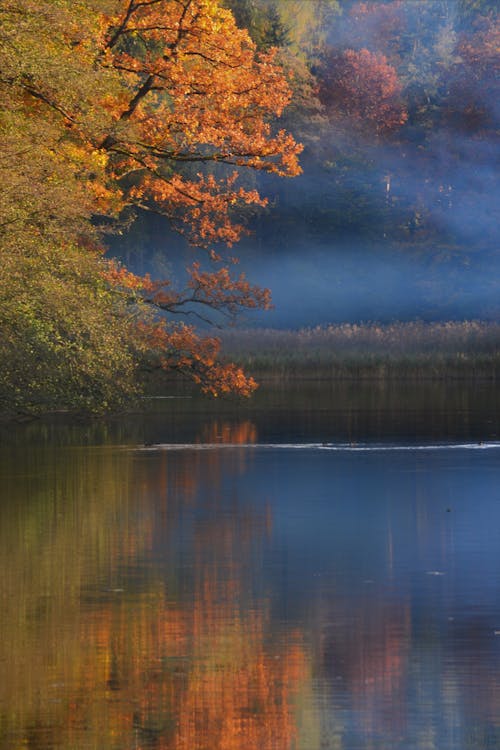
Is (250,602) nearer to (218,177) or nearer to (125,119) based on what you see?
(125,119)

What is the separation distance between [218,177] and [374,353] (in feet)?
40.1

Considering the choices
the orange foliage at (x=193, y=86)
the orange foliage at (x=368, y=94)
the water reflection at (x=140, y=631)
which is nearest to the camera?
the water reflection at (x=140, y=631)

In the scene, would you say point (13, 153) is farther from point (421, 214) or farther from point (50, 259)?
point (421, 214)

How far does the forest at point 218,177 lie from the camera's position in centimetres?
2888

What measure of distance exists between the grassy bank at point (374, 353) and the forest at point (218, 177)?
13.7ft

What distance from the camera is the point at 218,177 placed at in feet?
215

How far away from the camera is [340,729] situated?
8594 mm

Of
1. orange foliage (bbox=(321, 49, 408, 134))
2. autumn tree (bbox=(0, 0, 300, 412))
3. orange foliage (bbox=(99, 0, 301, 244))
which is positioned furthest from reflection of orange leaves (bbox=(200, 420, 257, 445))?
orange foliage (bbox=(321, 49, 408, 134))

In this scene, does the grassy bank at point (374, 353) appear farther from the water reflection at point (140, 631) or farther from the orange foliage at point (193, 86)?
the water reflection at point (140, 631)

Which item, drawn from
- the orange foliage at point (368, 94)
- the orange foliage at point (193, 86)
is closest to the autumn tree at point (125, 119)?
the orange foliage at point (193, 86)

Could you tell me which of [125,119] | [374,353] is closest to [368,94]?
[374,353]


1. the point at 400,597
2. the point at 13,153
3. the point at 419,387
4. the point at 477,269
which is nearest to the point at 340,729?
the point at 400,597

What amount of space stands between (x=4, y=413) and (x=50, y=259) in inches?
283

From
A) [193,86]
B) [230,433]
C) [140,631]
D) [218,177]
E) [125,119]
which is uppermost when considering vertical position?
[218,177]
